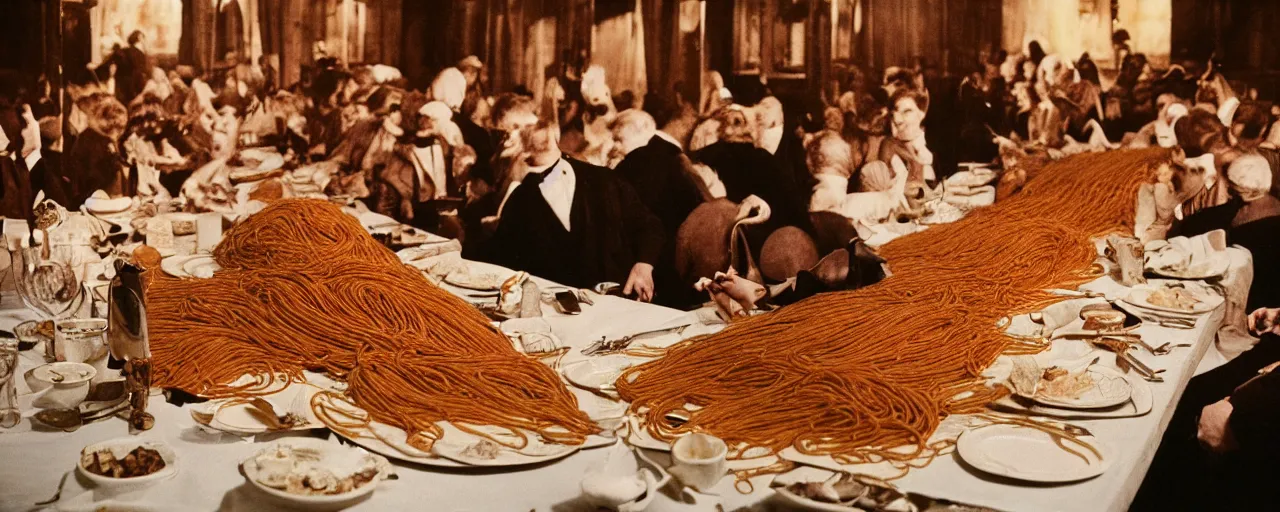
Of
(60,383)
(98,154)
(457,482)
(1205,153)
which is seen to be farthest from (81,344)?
(1205,153)

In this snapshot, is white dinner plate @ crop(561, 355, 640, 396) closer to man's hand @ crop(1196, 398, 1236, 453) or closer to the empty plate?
the empty plate

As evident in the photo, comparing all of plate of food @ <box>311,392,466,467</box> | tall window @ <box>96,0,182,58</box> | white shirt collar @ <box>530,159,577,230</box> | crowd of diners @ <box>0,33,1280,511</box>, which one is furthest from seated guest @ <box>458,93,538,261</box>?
plate of food @ <box>311,392,466,467</box>

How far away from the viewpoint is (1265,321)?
12.8 feet

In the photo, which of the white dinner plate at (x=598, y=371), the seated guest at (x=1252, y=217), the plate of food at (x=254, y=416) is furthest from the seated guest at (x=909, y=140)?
the plate of food at (x=254, y=416)

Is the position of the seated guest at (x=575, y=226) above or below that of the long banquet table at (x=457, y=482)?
above

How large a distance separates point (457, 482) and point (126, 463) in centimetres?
77

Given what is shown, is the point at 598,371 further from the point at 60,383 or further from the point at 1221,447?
the point at 1221,447

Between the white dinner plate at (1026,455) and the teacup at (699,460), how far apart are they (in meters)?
0.62

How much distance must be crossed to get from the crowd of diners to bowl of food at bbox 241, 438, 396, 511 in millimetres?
2045

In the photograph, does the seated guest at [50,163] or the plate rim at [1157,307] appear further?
the seated guest at [50,163]

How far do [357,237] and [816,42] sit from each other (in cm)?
190

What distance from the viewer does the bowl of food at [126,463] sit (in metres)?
2.77

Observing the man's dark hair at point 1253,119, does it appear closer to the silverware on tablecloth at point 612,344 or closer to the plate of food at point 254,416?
the silverware on tablecloth at point 612,344

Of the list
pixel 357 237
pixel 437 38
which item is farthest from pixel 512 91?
pixel 357 237
